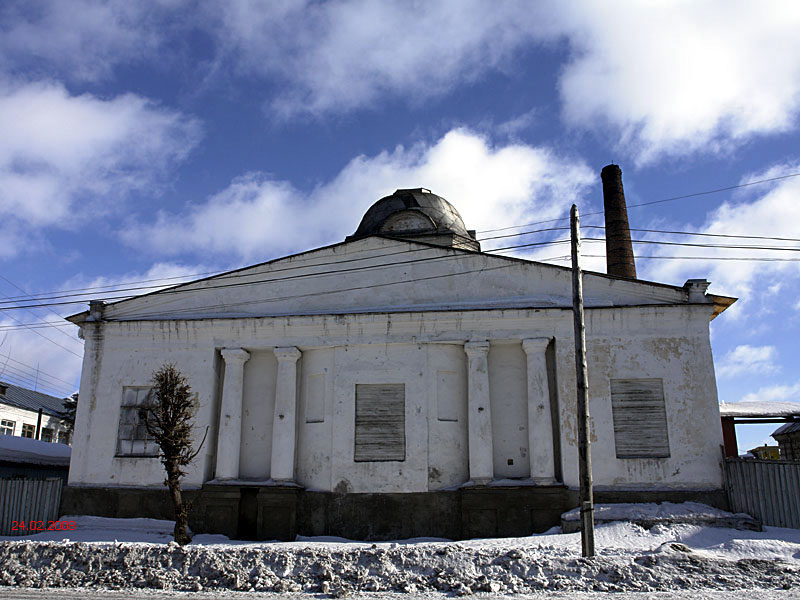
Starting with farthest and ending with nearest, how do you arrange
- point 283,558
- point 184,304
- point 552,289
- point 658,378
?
point 184,304 < point 552,289 < point 658,378 < point 283,558

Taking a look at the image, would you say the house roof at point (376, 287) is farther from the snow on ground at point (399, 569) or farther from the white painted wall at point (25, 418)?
the white painted wall at point (25, 418)

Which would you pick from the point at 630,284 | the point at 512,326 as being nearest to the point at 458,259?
the point at 512,326

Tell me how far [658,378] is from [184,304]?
1229 cm

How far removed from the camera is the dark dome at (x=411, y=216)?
80.3 feet

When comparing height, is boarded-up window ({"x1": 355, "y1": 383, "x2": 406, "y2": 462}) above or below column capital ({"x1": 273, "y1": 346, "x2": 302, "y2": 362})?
below

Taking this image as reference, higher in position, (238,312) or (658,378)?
(238,312)

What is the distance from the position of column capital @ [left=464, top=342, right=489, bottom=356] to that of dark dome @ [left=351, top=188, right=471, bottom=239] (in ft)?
26.9

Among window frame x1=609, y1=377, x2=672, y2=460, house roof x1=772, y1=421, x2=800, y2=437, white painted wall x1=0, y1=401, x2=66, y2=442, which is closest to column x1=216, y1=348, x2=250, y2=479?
window frame x1=609, y1=377, x2=672, y2=460

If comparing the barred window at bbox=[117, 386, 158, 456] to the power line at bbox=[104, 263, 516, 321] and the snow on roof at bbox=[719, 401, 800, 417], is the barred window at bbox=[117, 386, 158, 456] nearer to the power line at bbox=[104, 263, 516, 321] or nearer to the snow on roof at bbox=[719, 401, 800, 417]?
the power line at bbox=[104, 263, 516, 321]

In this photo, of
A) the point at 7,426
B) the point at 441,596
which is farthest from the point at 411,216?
the point at 7,426

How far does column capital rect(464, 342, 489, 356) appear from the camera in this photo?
16.6 meters

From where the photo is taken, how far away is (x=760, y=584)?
9.93 m

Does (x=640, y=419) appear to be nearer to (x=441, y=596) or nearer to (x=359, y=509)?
(x=359, y=509)

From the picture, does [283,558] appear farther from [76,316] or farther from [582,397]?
[76,316]
